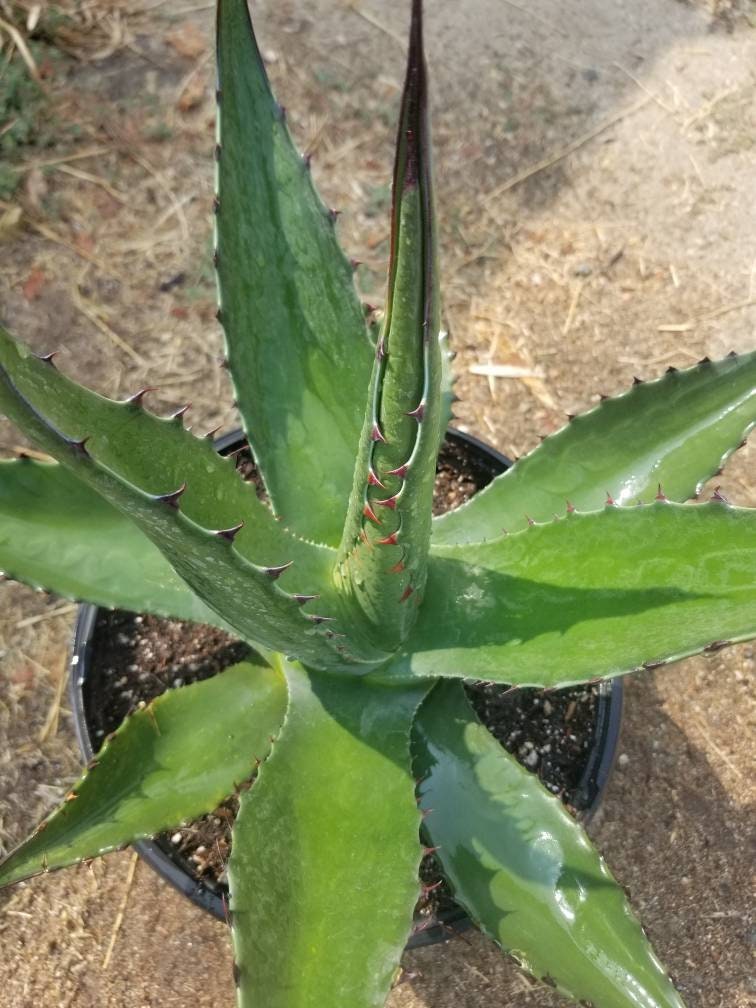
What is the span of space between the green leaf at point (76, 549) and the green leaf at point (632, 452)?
0.35m

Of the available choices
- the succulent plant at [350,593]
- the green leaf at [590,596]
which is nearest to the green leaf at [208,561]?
the succulent plant at [350,593]

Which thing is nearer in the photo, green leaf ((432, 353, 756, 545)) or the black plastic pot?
green leaf ((432, 353, 756, 545))

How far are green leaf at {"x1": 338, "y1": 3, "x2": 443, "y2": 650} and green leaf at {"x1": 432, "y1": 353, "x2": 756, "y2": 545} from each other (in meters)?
0.21

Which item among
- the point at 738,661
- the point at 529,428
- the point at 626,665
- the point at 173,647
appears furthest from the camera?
the point at 529,428

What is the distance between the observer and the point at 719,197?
220cm

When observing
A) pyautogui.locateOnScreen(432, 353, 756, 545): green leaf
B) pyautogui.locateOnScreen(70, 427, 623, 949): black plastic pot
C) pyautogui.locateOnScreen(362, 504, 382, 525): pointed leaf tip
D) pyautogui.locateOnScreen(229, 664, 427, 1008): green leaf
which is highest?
pyautogui.locateOnScreen(362, 504, 382, 525): pointed leaf tip

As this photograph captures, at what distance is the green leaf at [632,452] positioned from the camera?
1021 millimetres

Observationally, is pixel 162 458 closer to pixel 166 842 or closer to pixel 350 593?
pixel 350 593

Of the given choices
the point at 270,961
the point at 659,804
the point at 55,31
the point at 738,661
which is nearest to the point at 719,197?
the point at 738,661

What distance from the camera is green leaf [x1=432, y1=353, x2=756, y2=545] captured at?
1021mm

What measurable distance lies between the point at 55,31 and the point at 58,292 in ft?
2.42

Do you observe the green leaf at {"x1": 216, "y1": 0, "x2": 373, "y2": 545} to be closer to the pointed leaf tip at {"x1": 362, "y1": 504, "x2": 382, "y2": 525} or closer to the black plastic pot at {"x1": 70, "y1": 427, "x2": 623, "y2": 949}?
the pointed leaf tip at {"x1": 362, "y1": 504, "x2": 382, "y2": 525}

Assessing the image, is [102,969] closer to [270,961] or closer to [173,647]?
[173,647]

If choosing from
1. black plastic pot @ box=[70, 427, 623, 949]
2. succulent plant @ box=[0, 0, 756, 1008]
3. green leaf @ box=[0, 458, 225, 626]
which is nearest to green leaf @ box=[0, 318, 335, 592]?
succulent plant @ box=[0, 0, 756, 1008]
